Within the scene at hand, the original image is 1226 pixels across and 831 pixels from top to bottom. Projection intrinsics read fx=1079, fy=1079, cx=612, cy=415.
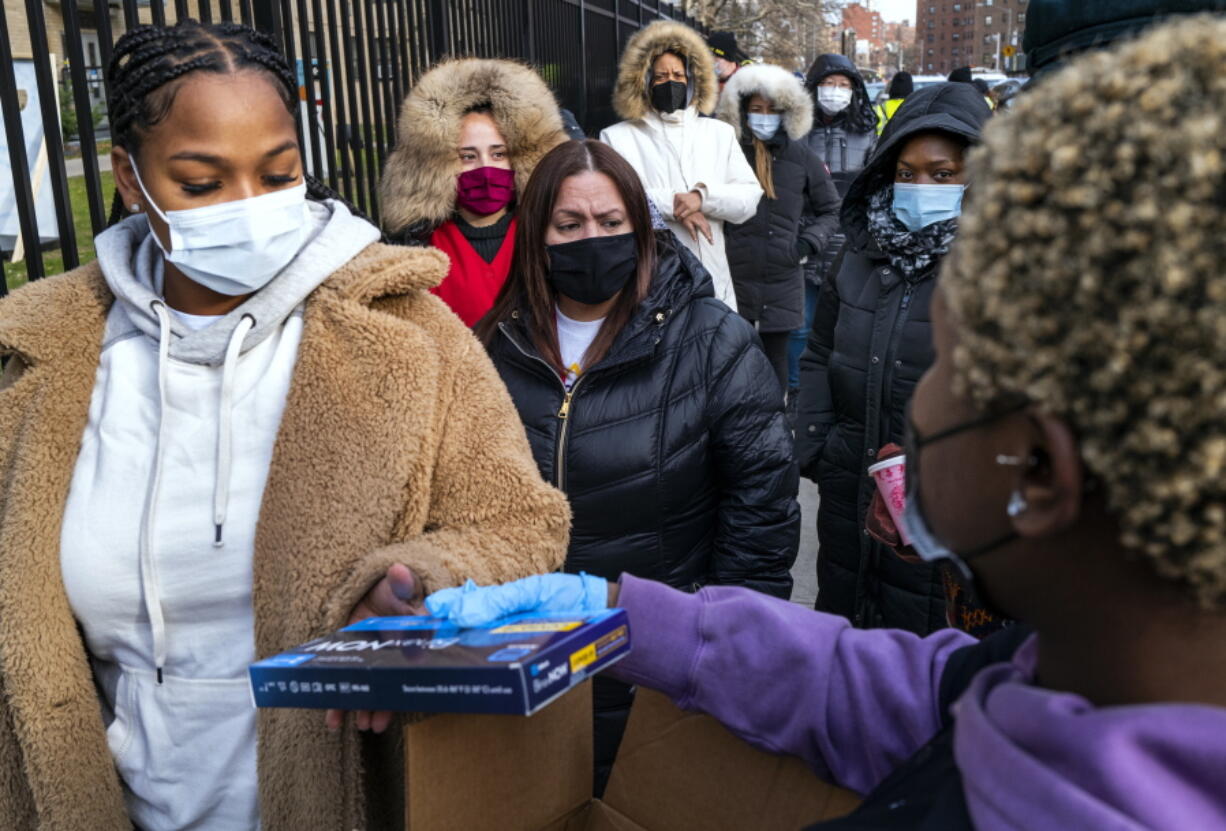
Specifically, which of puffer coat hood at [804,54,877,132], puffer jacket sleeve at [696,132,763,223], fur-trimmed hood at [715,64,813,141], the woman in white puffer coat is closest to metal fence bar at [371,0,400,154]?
the woman in white puffer coat

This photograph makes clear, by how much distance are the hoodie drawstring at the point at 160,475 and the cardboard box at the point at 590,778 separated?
62 centimetres

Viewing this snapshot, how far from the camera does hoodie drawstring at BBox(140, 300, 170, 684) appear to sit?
171 cm

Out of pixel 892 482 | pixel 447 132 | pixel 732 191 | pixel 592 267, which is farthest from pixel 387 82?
pixel 892 482

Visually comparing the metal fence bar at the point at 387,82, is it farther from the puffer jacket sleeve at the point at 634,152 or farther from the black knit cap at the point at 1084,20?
the black knit cap at the point at 1084,20

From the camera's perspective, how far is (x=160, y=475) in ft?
5.72

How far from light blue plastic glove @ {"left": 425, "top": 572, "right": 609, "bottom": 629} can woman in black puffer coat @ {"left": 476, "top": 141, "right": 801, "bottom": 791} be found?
1.10 m

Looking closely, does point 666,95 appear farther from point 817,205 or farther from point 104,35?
point 104,35

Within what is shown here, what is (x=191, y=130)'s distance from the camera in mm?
1767

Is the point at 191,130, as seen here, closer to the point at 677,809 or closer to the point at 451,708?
the point at 451,708

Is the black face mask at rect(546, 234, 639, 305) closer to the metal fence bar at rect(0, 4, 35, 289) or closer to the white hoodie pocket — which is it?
the metal fence bar at rect(0, 4, 35, 289)

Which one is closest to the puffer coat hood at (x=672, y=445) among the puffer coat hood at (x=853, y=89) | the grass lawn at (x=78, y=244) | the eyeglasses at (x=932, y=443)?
the eyeglasses at (x=932, y=443)

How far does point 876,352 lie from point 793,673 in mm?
1848

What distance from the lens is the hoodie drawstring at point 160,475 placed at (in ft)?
5.62

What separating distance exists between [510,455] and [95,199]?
196 centimetres
